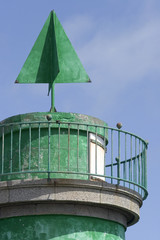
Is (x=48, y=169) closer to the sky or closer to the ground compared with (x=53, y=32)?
closer to the ground

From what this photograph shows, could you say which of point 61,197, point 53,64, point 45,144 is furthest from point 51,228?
point 53,64

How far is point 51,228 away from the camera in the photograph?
15.5m

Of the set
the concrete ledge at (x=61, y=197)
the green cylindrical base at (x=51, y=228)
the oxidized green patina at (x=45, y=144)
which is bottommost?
the green cylindrical base at (x=51, y=228)

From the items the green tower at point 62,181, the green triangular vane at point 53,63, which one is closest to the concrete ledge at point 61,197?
the green tower at point 62,181

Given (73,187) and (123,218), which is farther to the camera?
(123,218)

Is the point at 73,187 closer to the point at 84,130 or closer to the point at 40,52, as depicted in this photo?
the point at 84,130

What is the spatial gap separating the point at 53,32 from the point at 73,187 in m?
4.72

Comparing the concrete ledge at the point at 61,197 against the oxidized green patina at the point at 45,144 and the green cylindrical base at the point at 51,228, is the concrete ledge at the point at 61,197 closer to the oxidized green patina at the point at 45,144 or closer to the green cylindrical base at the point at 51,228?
the green cylindrical base at the point at 51,228

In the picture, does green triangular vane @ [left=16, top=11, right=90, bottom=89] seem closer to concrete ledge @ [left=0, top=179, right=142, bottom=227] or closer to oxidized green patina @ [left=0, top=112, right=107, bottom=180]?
oxidized green patina @ [left=0, top=112, right=107, bottom=180]

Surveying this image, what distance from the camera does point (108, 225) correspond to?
16.2 metres

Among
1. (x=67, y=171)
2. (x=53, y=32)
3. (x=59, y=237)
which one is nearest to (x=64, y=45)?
(x=53, y=32)

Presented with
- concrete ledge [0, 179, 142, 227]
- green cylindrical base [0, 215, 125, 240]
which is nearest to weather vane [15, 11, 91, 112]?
concrete ledge [0, 179, 142, 227]

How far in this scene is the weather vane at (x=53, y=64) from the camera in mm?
17938

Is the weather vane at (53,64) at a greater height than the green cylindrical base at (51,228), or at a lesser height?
greater
